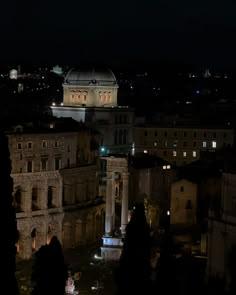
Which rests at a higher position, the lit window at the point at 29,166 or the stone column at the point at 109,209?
the lit window at the point at 29,166

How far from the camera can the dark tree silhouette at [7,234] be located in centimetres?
2641

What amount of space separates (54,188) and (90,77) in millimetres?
18558

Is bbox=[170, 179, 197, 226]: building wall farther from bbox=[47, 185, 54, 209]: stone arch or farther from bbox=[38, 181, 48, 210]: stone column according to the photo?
bbox=[38, 181, 48, 210]: stone column

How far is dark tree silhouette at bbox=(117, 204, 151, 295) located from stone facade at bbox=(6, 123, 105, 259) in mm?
26809

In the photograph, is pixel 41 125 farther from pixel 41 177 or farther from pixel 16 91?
pixel 16 91

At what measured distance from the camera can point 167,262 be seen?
3300 centimetres

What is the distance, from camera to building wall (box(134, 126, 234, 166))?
94.6 metres

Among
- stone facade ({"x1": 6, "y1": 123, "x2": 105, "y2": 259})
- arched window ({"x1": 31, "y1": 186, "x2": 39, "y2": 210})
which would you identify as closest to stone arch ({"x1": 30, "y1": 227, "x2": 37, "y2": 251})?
stone facade ({"x1": 6, "y1": 123, "x2": 105, "y2": 259})

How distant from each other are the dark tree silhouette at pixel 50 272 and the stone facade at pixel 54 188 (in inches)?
1209

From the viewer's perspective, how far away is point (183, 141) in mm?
94938

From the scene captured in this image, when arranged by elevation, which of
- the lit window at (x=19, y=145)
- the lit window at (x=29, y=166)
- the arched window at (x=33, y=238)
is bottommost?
the arched window at (x=33, y=238)

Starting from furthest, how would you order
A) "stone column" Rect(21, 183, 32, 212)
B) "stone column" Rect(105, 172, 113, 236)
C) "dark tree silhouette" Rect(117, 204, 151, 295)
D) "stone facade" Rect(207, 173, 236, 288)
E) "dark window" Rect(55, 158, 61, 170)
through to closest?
"dark window" Rect(55, 158, 61, 170), "stone column" Rect(21, 183, 32, 212), "stone column" Rect(105, 172, 113, 236), "stone facade" Rect(207, 173, 236, 288), "dark tree silhouette" Rect(117, 204, 151, 295)

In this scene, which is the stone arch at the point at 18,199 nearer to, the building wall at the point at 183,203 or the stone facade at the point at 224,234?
the building wall at the point at 183,203

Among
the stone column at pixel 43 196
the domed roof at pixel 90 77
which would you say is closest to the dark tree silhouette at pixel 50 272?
the stone column at pixel 43 196
